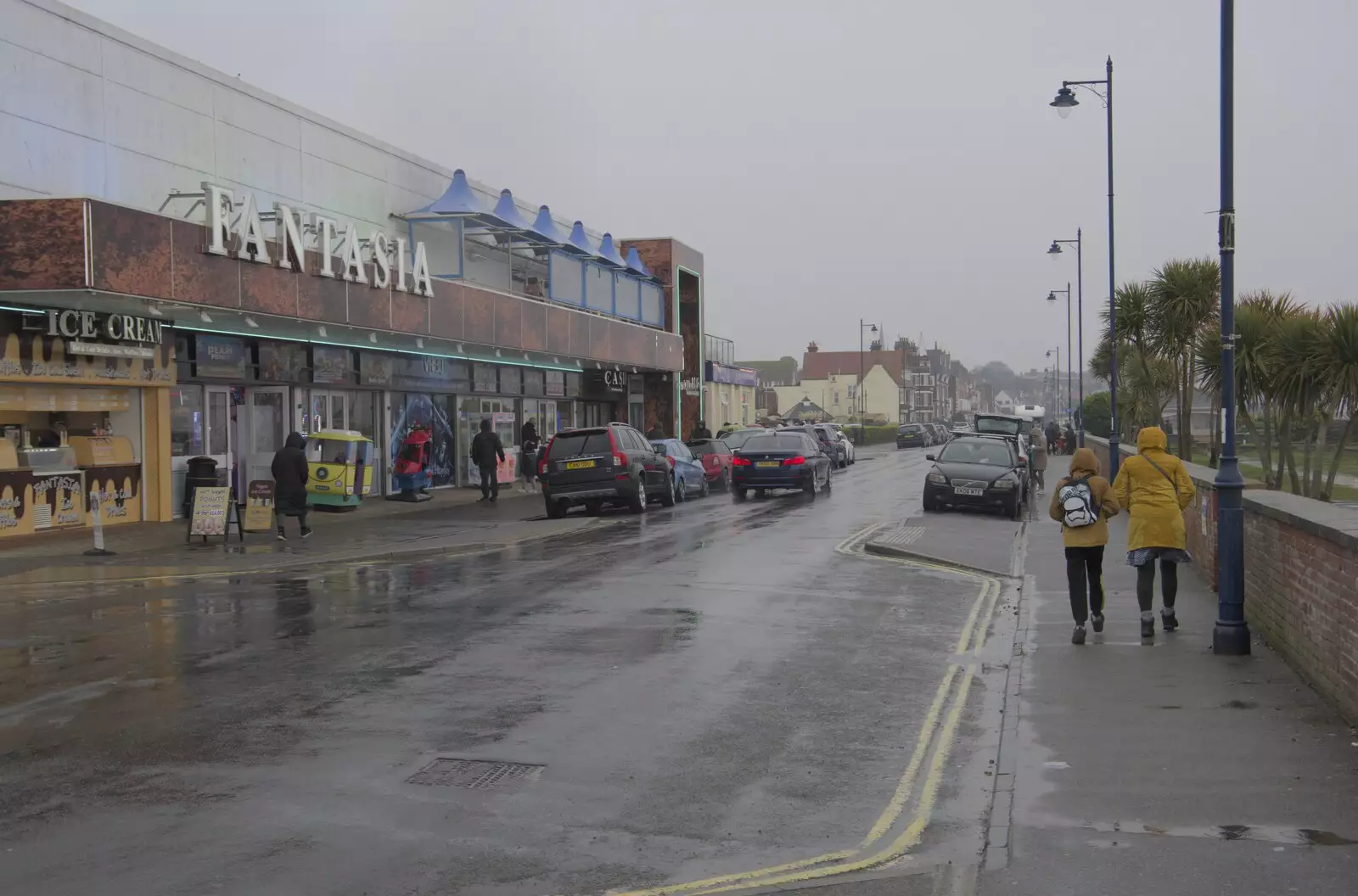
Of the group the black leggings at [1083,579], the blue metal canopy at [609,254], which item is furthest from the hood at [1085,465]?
the blue metal canopy at [609,254]

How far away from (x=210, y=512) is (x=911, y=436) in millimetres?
60530

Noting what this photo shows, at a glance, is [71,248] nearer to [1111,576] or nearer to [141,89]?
[141,89]

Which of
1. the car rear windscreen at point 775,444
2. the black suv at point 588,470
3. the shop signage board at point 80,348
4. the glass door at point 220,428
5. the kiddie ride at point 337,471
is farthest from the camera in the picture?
the car rear windscreen at point 775,444

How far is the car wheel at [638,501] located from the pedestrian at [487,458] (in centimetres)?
436

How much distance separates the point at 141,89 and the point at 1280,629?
19.7 metres

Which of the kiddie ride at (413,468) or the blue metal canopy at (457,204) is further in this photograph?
the blue metal canopy at (457,204)

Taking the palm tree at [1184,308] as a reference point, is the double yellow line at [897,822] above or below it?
below

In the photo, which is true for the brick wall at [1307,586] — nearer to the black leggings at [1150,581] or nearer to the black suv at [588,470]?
the black leggings at [1150,581]

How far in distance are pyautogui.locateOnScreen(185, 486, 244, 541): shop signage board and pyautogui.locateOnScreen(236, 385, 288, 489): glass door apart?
543 centimetres

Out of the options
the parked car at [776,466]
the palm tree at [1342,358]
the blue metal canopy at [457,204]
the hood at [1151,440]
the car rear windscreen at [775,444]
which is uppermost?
the blue metal canopy at [457,204]

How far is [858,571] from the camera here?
15531 millimetres

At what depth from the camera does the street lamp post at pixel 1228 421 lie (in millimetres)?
9484

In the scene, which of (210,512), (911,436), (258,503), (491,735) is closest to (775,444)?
(258,503)

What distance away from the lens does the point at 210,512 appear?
61.9 feet
